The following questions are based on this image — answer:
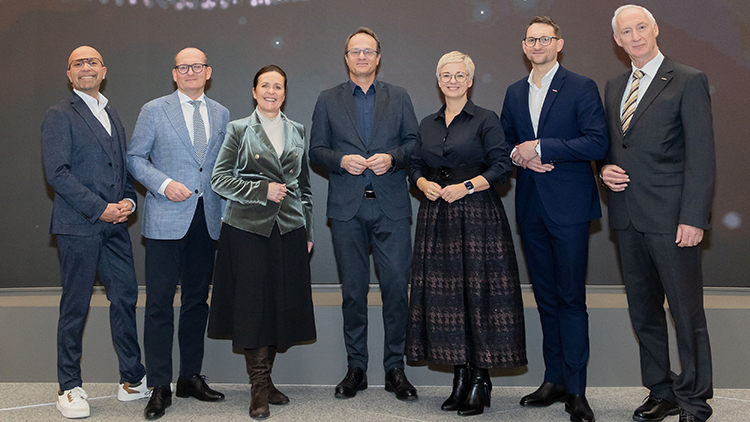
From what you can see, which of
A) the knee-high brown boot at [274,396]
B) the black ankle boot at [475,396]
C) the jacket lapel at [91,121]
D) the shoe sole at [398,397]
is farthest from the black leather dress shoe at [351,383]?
the jacket lapel at [91,121]

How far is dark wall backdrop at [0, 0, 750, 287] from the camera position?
3840mm

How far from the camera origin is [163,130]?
9.30 ft

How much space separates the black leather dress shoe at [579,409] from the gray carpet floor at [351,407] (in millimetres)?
71

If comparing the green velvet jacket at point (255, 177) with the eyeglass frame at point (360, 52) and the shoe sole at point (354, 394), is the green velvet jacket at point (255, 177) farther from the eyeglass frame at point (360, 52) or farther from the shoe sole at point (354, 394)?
the shoe sole at point (354, 394)

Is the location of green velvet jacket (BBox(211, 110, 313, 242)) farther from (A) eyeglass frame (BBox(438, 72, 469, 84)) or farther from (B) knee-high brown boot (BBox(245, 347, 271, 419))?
(A) eyeglass frame (BBox(438, 72, 469, 84))

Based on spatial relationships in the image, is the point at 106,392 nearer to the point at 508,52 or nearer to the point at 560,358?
the point at 560,358

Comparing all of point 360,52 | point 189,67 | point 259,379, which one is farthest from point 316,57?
point 259,379

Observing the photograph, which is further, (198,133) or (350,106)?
(350,106)

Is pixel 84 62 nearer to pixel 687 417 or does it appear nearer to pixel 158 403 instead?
pixel 158 403

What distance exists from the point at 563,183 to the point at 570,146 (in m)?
Answer: 0.19

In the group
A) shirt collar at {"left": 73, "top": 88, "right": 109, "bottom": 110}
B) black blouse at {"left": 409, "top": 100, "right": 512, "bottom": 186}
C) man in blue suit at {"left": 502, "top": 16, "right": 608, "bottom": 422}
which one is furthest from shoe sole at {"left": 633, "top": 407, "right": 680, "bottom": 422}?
shirt collar at {"left": 73, "top": 88, "right": 109, "bottom": 110}

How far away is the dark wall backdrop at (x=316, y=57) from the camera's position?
3840mm

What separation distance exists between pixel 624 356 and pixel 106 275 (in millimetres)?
3052

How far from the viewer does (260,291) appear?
2.63 meters
